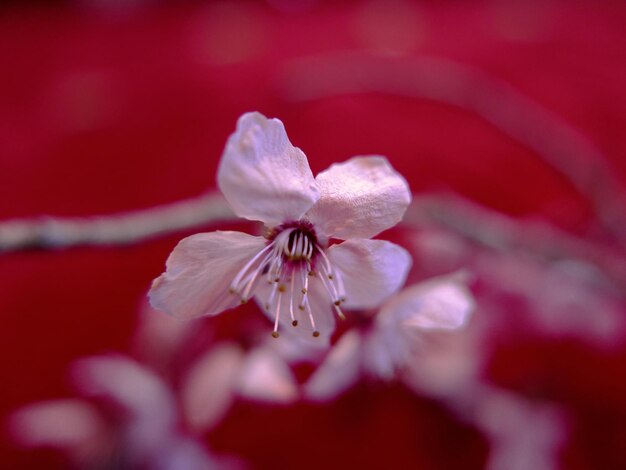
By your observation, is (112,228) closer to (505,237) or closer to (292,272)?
(292,272)

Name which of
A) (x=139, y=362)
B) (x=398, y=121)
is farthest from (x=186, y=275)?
(x=398, y=121)

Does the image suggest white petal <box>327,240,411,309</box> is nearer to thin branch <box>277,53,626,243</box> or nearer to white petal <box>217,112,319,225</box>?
white petal <box>217,112,319,225</box>

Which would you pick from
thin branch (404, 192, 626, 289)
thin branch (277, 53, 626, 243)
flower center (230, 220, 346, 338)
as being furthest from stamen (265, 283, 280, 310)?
thin branch (277, 53, 626, 243)

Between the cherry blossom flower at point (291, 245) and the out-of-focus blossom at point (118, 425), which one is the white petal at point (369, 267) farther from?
the out-of-focus blossom at point (118, 425)

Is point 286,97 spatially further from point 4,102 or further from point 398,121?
point 4,102

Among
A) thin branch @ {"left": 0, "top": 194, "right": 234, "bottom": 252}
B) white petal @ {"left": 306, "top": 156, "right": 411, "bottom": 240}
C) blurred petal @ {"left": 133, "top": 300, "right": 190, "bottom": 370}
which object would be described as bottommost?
blurred petal @ {"left": 133, "top": 300, "right": 190, "bottom": 370}

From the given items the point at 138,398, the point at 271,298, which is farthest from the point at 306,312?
the point at 138,398
